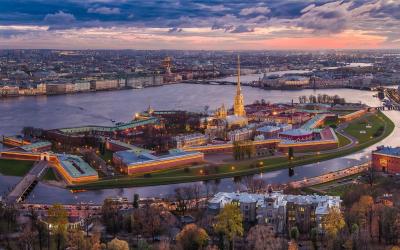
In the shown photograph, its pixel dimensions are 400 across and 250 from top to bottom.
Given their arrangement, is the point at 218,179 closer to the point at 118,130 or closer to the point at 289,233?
the point at 289,233

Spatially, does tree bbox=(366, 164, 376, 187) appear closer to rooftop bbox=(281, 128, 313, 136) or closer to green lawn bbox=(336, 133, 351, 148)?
green lawn bbox=(336, 133, 351, 148)

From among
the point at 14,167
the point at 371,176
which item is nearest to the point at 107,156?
the point at 14,167

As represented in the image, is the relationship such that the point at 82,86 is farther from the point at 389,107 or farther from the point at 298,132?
the point at 298,132

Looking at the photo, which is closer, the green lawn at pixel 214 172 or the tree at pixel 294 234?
the tree at pixel 294 234

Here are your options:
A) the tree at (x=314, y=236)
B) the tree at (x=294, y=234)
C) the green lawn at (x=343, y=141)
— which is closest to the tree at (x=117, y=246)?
the tree at (x=294, y=234)

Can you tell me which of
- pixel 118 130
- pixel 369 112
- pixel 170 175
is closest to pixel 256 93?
pixel 369 112

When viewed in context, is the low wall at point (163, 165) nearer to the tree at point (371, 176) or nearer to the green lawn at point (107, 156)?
the green lawn at point (107, 156)
